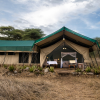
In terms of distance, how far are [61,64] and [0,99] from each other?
370 inches

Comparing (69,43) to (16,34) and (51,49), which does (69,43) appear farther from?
(16,34)

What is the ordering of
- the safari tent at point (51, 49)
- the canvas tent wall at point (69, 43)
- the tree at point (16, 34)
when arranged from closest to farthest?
the safari tent at point (51, 49) < the canvas tent wall at point (69, 43) < the tree at point (16, 34)

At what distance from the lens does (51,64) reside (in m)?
12.1

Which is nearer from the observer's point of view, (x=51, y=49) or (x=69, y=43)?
(x=69, y=43)

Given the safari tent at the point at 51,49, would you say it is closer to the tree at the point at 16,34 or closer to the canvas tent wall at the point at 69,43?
the canvas tent wall at the point at 69,43

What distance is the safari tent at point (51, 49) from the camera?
8.66 m

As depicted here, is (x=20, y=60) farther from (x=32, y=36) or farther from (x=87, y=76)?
(x=32, y=36)

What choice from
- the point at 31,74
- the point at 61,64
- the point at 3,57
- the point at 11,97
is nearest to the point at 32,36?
the point at 3,57

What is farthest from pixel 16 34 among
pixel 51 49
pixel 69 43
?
pixel 69 43

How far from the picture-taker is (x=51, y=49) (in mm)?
9664

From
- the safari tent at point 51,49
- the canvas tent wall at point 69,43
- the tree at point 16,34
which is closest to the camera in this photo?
the safari tent at point 51,49

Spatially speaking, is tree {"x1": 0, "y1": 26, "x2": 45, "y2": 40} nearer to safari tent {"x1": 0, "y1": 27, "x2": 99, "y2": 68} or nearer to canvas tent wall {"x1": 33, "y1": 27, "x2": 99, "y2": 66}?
safari tent {"x1": 0, "y1": 27, "x2": 99, "y2": 68}

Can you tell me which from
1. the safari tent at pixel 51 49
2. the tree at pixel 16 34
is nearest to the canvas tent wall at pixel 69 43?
the safari tent at pixel 51 49

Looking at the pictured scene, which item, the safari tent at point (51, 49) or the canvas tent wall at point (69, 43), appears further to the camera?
the canvas tent wall at point (69, 43)
